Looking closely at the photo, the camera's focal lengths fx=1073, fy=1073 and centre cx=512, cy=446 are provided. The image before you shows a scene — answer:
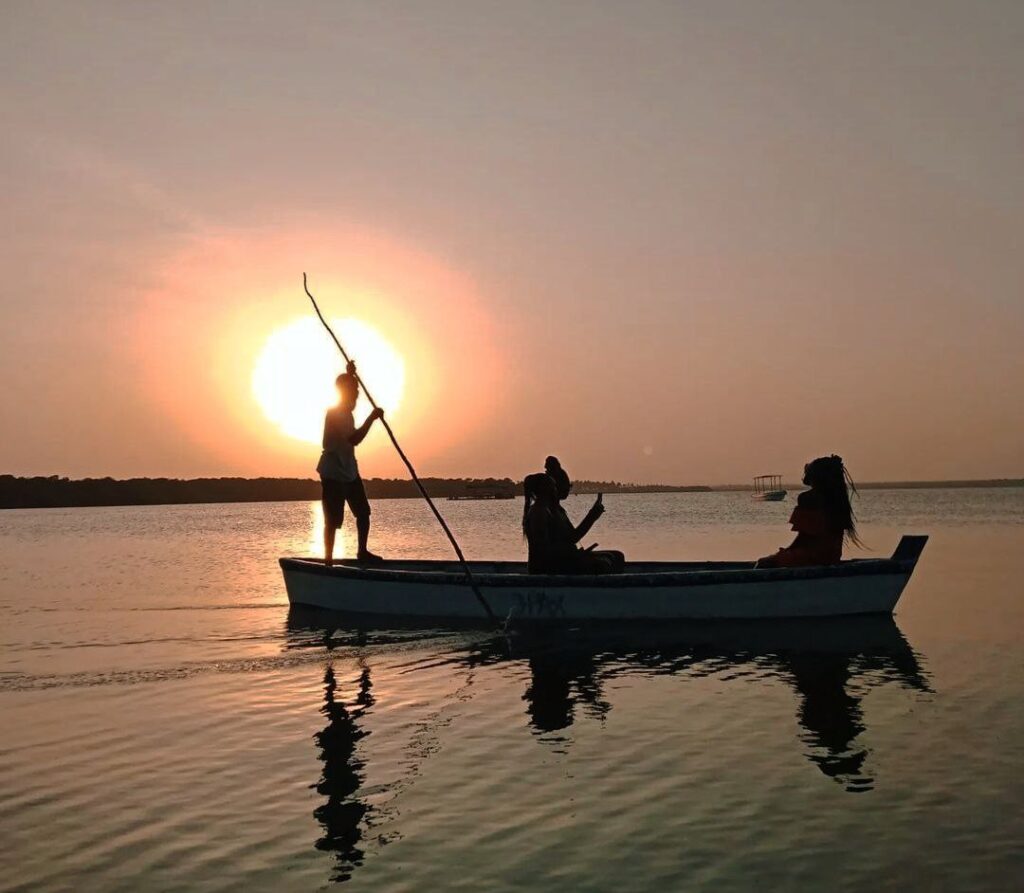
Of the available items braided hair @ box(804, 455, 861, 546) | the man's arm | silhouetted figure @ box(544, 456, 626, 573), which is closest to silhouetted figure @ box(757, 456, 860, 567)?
braided hair @ box(804, 455, 861, 546)

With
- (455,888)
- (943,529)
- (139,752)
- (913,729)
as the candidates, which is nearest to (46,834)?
(139,752)

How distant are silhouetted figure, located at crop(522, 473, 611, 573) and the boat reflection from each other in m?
1.14

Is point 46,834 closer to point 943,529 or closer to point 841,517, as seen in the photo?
point 841,517

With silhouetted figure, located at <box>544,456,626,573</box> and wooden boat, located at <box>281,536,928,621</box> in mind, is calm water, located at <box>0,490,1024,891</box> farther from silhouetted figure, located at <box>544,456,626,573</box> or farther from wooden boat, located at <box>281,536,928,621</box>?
silhouetted figure, located at <box>544,456,626,573</box>

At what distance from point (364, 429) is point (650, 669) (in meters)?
6.79

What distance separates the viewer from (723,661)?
14.1 meters

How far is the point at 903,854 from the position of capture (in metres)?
6.60

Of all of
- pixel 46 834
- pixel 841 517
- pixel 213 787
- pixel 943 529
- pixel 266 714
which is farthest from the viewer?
pixel 943 529

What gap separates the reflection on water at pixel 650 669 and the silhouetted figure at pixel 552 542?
1127 millimetres

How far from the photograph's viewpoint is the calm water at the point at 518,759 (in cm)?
652

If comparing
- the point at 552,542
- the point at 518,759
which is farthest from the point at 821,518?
the point at 518,759

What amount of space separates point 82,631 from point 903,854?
52.8ft

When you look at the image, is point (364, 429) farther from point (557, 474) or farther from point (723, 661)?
point (723, 661)

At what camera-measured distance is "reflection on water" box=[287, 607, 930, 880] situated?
342 inches
